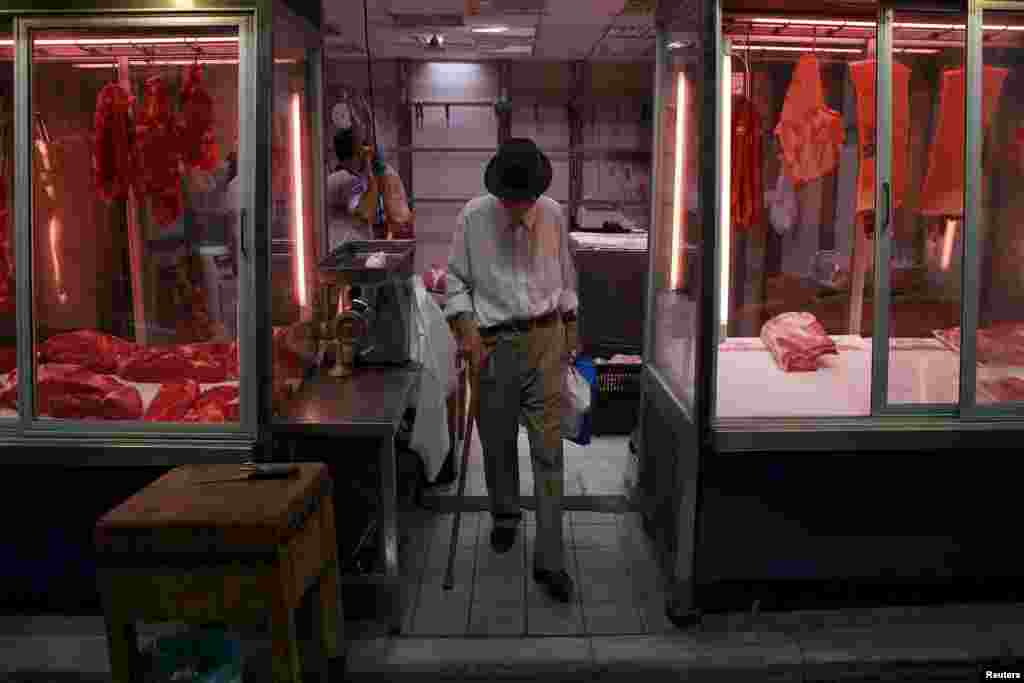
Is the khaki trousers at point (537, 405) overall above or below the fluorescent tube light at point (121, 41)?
below

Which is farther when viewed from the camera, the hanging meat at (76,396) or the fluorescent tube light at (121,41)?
the hanging meat at (76,396)

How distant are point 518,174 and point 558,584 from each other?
74.8 inches

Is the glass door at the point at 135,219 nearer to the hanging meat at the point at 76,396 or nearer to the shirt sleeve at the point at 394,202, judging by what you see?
the hanging meat at the point at 76,396

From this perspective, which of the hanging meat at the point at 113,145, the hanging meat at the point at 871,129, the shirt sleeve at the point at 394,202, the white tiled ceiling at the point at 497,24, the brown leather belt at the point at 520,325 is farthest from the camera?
the white tiled ceiling at the point at 497,24

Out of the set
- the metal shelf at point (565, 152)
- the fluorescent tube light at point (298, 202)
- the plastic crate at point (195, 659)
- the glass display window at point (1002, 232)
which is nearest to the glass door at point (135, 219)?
the fluorescent tube light at point (298, 202)

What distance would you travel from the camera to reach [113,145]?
421 centimetres

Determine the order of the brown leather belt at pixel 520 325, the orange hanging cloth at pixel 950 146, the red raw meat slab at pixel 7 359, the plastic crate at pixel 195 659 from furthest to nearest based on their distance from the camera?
the brown leather belt at pixel 520 325
the orange hanging cloth at pixel 950 146
the red raw meat slab at pixel 7 359
the plastic crate at pixel 195 659

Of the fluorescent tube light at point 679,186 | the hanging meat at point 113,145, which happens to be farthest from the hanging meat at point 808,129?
the hanging meat at point 113,145

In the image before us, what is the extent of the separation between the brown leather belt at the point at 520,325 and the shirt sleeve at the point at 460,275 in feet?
0.46

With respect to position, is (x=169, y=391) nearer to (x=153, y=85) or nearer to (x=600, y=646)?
(x=153, y=85)

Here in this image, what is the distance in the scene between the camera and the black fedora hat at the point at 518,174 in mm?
4438

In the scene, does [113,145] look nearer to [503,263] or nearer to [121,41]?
[121,41]

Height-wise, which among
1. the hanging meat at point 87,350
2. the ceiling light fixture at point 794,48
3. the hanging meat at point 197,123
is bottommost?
the hanging meat at point 87,350

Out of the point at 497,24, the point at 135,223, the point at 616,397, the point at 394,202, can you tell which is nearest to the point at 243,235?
the point at 135,223
